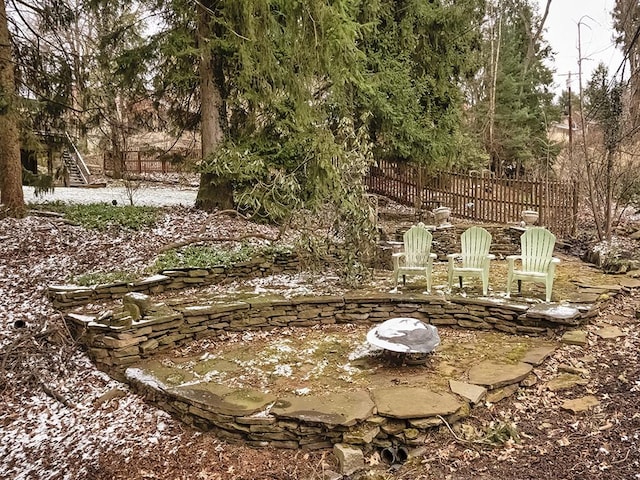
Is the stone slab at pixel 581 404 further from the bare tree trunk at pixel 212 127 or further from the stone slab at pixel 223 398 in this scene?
the bare tree trunk at pixel 212 127

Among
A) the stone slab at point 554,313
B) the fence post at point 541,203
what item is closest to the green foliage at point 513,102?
the fence post at point 541,203

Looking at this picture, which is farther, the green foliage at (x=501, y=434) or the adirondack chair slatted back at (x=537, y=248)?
the adirondack chair slatted back at (x=537, y=248)

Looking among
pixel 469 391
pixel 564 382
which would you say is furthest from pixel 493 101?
pixel 469 391

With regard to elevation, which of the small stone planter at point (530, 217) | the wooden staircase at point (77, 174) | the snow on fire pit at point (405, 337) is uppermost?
the wooden staircase at point (77, 174)

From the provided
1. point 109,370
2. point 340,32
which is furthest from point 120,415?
point 340,32

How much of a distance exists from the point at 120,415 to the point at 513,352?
127 inches

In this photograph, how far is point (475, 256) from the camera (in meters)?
5.13

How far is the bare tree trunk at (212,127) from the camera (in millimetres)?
7844

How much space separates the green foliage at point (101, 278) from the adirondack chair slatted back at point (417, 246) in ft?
10.5

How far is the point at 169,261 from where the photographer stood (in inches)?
230

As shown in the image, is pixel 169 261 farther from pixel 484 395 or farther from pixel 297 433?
pixel 484 395

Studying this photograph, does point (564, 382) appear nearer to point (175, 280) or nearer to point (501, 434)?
point (501, 434)

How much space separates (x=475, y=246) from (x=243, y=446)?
3.27 metres

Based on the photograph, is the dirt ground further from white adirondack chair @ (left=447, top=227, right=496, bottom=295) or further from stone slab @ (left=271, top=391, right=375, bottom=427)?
white adirondack chair @ (left=447, top=227, right=496, bottom=295)
